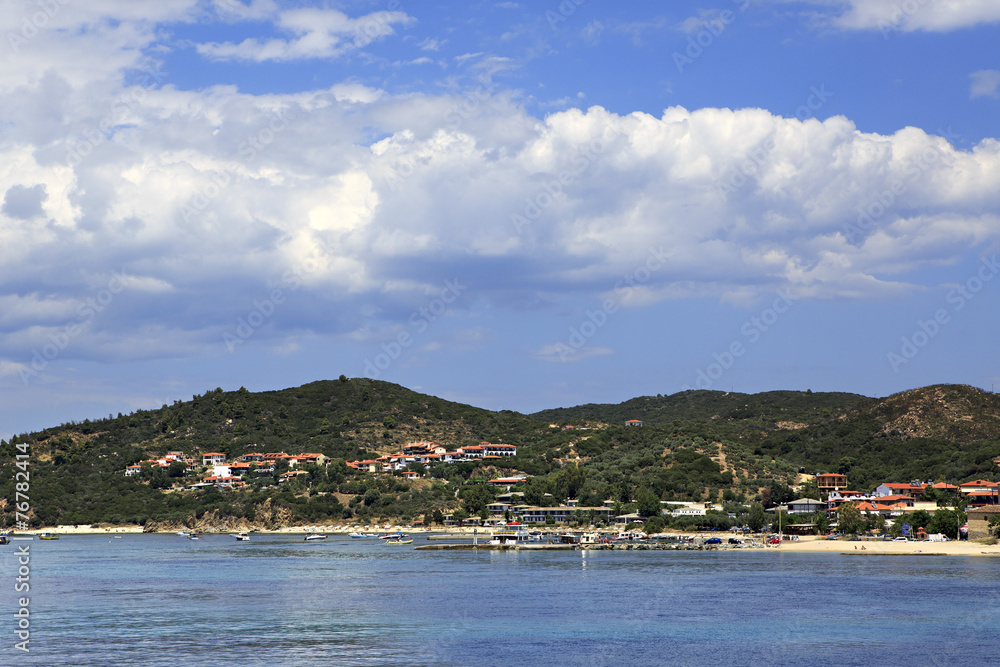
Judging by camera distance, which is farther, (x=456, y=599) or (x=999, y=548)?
(x=999, y=548)

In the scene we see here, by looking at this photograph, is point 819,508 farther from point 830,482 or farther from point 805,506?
point 830,482

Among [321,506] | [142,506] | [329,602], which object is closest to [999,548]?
[329,602]

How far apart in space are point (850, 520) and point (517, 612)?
247 ft

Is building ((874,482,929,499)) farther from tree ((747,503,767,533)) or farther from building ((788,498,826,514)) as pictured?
tree ((747,503,767,533))

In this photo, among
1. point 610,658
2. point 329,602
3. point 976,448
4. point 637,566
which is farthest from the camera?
point 976,448

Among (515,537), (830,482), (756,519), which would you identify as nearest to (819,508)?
(756,519)

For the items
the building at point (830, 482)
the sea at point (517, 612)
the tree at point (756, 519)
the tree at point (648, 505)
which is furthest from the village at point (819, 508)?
the sea at point (517, 612)

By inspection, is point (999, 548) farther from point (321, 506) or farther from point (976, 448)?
point (321, 506)

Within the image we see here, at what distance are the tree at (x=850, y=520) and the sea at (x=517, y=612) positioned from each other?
2082 centimetres

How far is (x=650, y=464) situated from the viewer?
174 metres

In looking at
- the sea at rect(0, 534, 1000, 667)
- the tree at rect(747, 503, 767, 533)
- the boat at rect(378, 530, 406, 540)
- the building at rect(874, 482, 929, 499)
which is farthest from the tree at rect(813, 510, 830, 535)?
the boat at rect(378, 530, 406, 540)

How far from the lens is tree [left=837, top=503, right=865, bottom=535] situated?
119 m

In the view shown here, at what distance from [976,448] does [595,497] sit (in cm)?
6699

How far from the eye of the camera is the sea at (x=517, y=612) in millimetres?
44875
